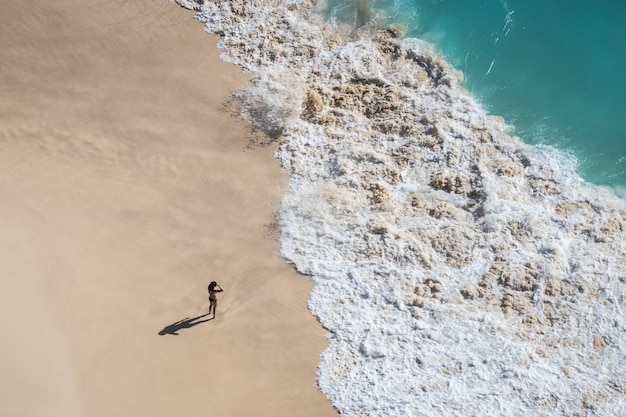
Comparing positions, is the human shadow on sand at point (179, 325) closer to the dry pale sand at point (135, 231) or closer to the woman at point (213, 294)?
the dry pale sand at point (135, 231)

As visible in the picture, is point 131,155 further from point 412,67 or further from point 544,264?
point 544,264

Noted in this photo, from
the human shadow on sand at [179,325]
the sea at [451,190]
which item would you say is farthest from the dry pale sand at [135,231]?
the sea at [451,190]

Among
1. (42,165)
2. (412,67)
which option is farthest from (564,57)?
(42,165)

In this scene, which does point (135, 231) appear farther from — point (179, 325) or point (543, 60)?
point (543, 60)

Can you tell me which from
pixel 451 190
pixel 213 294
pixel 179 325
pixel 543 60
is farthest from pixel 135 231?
pixel 543 60

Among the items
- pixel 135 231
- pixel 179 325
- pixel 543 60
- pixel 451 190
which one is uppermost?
pixel 543 60
